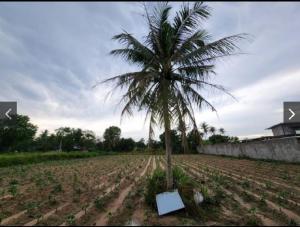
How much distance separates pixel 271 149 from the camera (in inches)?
743

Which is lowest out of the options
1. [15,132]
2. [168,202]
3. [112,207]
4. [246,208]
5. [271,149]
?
[246,208]

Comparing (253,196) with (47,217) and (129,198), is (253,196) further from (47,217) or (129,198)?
(47,217)

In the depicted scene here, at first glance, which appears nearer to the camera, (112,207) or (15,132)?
(112,207)

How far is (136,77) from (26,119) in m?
55.7

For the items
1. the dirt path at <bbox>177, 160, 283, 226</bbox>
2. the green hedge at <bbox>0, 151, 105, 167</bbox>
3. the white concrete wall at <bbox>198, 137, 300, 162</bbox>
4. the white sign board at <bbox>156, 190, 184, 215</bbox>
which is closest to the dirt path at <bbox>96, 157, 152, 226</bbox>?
the white sign board at <bbox>156, 190, 184, 215</bbox>

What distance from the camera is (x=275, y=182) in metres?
9.78

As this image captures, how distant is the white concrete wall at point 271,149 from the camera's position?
1581 centimetres

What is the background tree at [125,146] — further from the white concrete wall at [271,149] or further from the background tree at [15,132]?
the white concrete wall at [271,149]

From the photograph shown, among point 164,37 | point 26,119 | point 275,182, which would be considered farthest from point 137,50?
point 26,119

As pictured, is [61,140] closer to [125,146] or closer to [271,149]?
[125,146]

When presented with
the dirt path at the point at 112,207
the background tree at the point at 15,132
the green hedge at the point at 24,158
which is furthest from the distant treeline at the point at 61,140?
the dirt path at the point at 112,207

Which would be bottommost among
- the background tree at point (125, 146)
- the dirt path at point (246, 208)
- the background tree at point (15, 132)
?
the dirt path at point (246, 208)

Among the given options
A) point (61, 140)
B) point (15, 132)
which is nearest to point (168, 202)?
point (15, 132)

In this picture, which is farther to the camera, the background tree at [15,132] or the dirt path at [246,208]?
the background tree at [15,132]
